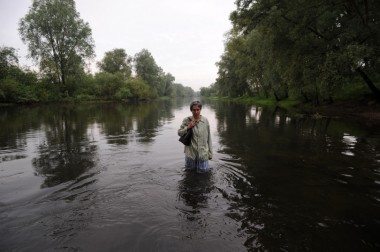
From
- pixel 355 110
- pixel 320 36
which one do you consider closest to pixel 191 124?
pixel 320 36

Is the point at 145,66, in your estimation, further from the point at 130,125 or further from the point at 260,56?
the point at 130,125

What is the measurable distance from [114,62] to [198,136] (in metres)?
100

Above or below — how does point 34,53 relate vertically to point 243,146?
above

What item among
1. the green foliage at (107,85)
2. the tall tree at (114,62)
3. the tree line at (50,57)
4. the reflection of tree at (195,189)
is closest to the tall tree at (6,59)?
the tree line at (50,57)

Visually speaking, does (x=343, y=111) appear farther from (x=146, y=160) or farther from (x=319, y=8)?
(x=146, y=160)

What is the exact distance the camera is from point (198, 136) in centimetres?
723

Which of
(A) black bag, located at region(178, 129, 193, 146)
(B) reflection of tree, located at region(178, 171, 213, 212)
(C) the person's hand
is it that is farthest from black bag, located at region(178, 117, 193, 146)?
(B) reflection of tree, located at region(178, 171, 213, 212)

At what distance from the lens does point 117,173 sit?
8633 mm

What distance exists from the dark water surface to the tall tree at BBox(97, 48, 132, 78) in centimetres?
9334

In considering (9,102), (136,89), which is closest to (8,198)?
(9,102)

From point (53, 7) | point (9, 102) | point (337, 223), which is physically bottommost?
point (337, 223)

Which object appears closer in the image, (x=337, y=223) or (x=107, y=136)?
(x=337, y=223)

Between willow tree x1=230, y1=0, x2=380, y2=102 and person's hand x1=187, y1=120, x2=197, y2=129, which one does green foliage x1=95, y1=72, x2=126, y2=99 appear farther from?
person's hand x1=187, y1=120, x2=197, y2=129

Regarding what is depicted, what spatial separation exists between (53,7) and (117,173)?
184 ft
